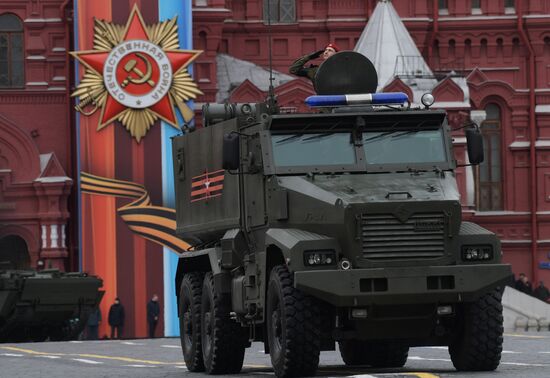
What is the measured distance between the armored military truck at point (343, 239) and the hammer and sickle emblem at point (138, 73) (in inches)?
930

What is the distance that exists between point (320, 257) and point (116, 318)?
2512 cm

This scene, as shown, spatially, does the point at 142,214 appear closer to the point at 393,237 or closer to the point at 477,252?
the point at 477,252

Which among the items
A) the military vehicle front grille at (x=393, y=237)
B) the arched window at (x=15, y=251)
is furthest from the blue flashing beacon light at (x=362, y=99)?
the arched window at (x=15, y=251)

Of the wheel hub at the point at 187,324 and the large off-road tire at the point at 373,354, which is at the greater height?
the wheel hub at the point at 187,324

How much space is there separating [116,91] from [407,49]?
7.20 metres

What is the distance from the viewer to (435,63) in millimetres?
46094

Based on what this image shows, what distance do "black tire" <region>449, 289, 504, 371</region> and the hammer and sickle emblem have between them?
86.4 feet

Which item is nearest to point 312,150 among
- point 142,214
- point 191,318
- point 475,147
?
point 475,147

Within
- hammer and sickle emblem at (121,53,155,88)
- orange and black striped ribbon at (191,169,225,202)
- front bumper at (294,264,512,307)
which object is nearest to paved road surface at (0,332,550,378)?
front bumper at (294,264,512,307)

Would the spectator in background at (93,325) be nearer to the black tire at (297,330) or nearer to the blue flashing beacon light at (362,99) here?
the blue flashing beacon light at (362,99)

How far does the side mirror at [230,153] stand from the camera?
1609cm

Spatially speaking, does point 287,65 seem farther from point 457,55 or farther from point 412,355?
point 412,355

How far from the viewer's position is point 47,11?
143ft

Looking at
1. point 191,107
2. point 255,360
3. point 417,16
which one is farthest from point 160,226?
point 255,360
